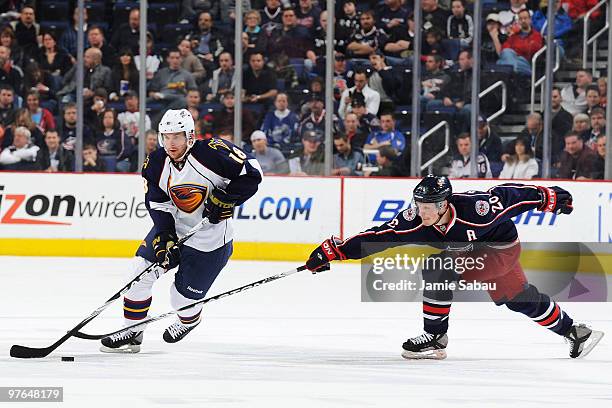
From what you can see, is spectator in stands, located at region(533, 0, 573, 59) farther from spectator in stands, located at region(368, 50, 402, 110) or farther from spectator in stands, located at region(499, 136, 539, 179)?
spectator in stands, located at region(368, 50, 402, 110)

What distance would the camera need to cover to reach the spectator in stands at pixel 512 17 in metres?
10.4

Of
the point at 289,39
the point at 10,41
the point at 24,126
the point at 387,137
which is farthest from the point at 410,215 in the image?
the point at 10,41

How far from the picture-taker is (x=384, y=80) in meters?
10.3

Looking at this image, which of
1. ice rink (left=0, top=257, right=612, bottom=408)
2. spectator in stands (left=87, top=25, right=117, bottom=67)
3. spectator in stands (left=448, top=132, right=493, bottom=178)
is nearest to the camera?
ice rink (left=0, top=257, right=612, bottom=408)

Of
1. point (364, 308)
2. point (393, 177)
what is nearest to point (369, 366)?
point (364, 308)

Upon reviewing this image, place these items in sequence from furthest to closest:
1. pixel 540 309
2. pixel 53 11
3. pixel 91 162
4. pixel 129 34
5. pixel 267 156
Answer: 1. pixel 53 11
2. pixel 129 34
3. pixel 91 162
4. pixel 267 156
5. pixel 540 309

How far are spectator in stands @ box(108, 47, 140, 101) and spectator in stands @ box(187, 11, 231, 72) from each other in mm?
560

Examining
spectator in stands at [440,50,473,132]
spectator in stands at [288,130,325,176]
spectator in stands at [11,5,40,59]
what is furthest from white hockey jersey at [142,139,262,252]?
spectator in stands at [11,5,40,59]

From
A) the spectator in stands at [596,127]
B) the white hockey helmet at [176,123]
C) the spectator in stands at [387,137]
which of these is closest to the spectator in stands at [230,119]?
the spectator in stands at [387,137]

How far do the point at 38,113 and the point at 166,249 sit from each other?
5429 millimetres

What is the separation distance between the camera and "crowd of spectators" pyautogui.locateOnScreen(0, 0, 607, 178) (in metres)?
9.96

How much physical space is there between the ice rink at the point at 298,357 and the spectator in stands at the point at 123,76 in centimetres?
265

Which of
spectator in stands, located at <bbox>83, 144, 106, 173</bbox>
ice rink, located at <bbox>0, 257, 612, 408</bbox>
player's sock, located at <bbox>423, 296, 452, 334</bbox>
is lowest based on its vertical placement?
ice rink, located at <bbox>0, 257, 612, 408</bbox>

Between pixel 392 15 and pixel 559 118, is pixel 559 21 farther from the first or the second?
pixel 392 15
